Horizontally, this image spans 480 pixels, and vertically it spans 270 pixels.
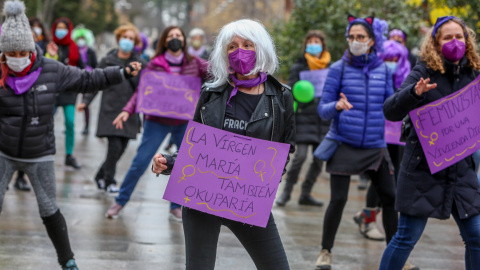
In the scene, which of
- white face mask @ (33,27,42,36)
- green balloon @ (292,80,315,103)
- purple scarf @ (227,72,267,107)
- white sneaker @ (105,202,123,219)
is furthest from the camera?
white face mask @ (33,27,42,36)

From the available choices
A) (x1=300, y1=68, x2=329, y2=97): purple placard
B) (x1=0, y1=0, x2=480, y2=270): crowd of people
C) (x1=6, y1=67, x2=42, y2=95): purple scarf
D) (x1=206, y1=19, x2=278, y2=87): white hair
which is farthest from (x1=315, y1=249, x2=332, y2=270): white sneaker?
(x1=300, y1=68, x2=329, y2=97): purple placard

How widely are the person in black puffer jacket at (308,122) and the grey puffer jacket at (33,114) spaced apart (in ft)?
12.5

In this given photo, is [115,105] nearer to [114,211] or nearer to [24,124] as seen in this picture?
[114,211]

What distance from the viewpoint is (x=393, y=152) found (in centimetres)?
716

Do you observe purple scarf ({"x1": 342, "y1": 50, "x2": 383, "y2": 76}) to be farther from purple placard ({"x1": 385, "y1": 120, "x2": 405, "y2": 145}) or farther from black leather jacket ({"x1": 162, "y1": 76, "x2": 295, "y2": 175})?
black leather jacket ({"x1": 162, "y1": 76, "x2": 295, "y2": 175})

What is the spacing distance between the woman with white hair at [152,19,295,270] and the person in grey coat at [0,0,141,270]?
4.63 feet

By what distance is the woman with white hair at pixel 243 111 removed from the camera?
365cm

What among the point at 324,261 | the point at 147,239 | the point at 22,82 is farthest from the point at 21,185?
the point at 324,261

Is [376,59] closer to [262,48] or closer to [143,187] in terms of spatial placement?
[262,48]

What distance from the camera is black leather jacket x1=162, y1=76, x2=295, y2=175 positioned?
3.70 metres

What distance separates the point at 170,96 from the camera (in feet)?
23.5

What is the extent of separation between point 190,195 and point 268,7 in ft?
123

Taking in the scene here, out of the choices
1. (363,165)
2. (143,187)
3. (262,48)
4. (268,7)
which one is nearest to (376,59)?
(363,165)

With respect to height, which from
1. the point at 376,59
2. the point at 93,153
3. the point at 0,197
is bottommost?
the point at 93,153
